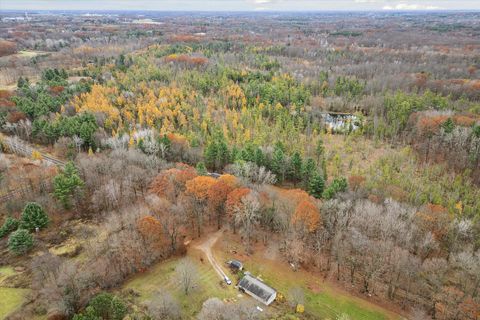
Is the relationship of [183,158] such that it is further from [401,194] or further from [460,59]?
[460,59]

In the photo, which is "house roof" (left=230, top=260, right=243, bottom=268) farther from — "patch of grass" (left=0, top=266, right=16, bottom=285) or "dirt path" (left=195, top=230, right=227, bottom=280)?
"patch of grass" (left=0, top=266, right=16, bottom=285)

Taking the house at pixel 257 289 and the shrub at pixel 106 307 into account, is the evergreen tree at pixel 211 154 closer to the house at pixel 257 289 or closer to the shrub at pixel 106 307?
the house at pixel 257 289

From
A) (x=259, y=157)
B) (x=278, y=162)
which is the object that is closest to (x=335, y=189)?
(x=278, y=162)

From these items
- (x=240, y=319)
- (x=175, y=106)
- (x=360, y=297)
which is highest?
(x=175, y=106)

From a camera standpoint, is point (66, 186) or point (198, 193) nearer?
point (198, 193)

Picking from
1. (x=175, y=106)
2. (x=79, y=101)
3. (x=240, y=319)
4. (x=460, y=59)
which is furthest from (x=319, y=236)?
(x=460, y=59)

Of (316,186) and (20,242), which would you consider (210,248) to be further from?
(20,242)
